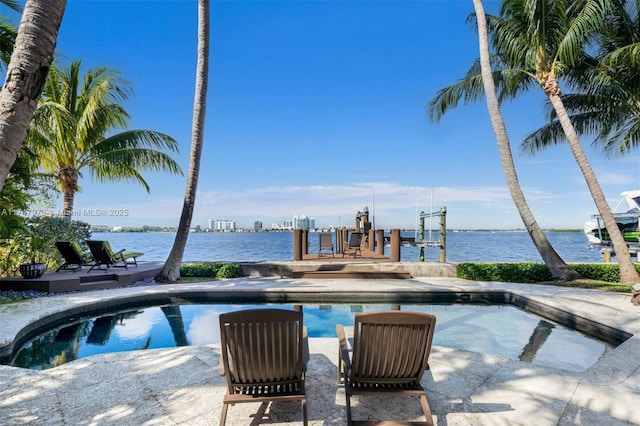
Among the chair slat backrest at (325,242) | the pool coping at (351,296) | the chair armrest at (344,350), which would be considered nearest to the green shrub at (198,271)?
the pool coping at (351,296)

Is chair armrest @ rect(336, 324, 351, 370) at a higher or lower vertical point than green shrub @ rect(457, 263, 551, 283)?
higher

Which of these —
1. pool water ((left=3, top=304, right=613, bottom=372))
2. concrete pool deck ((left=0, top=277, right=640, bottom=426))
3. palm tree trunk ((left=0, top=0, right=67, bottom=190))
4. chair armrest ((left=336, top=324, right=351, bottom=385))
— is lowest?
pool water ((left=3, top=304, right=613, bottom=372))

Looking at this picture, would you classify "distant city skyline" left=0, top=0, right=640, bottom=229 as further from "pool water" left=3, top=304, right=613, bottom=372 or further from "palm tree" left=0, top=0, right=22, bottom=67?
"pool water" left=3, top=304, right=613, bottom=372

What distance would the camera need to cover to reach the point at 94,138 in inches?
462

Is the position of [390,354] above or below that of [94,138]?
below

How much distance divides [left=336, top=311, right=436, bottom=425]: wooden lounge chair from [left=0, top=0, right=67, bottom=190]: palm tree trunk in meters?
2.45

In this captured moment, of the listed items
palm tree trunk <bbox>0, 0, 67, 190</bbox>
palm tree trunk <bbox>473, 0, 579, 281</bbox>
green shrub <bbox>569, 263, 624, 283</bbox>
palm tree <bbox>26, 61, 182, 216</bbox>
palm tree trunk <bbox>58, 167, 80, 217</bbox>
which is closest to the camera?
palm tree trunk <bbox>0, 0, 67, 190</bbox>

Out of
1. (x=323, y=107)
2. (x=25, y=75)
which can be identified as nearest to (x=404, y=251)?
(x=323, y=107)

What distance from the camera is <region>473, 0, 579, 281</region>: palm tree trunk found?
32.3ft

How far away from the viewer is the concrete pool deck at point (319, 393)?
2781 mm

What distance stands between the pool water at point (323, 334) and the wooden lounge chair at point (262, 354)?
337cm

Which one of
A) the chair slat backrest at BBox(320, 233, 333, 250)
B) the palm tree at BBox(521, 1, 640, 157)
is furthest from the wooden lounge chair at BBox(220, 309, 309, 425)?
the palm tree at BBox(521, 1, 640, 157)

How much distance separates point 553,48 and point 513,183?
4.21 meters

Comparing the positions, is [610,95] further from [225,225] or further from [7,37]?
[225,225]
